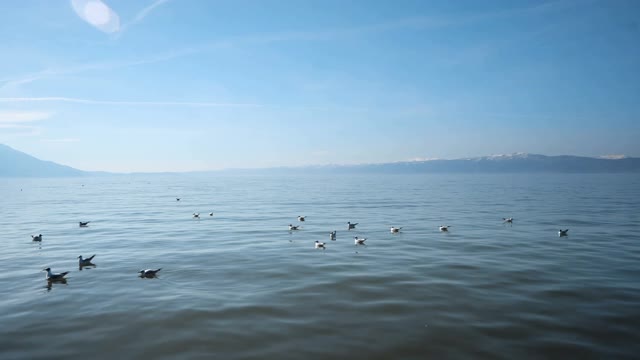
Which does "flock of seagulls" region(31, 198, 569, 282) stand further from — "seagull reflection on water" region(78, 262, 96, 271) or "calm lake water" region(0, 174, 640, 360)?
"calm lake water" region(0, 174, 640, 360)

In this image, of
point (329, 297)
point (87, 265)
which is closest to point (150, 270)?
point (87, 265)

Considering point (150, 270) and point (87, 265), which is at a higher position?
point (150, 270)

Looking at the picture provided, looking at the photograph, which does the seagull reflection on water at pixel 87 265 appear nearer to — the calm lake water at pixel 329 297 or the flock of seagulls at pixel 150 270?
the flock of seagulls at pixel 150 270

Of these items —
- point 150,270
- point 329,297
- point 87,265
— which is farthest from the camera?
point 87,265

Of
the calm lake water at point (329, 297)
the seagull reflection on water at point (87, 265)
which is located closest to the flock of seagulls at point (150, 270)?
the seagull reflection on water at point (87, 265)

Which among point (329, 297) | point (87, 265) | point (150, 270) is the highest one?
point (150, 270)

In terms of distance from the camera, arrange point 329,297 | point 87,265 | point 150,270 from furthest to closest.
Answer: point 87,265, point 150,270, point 329,297

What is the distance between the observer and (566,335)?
13.4 m

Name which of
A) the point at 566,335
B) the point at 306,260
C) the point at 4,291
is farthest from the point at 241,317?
the point at 4,291

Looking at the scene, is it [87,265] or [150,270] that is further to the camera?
[87,265]

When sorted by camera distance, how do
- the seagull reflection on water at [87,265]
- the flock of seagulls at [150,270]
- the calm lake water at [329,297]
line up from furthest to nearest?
1. the seagull reflection on water at [87,265]
2. the flock of seagulls at [150,270]
3. the calm lake water at [329,297]

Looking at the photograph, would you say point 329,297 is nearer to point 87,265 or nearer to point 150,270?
point 150,270

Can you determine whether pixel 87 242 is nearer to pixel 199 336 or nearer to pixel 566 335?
pixel 199 336

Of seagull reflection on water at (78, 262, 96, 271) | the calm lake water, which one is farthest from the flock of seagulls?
the calm lake water
